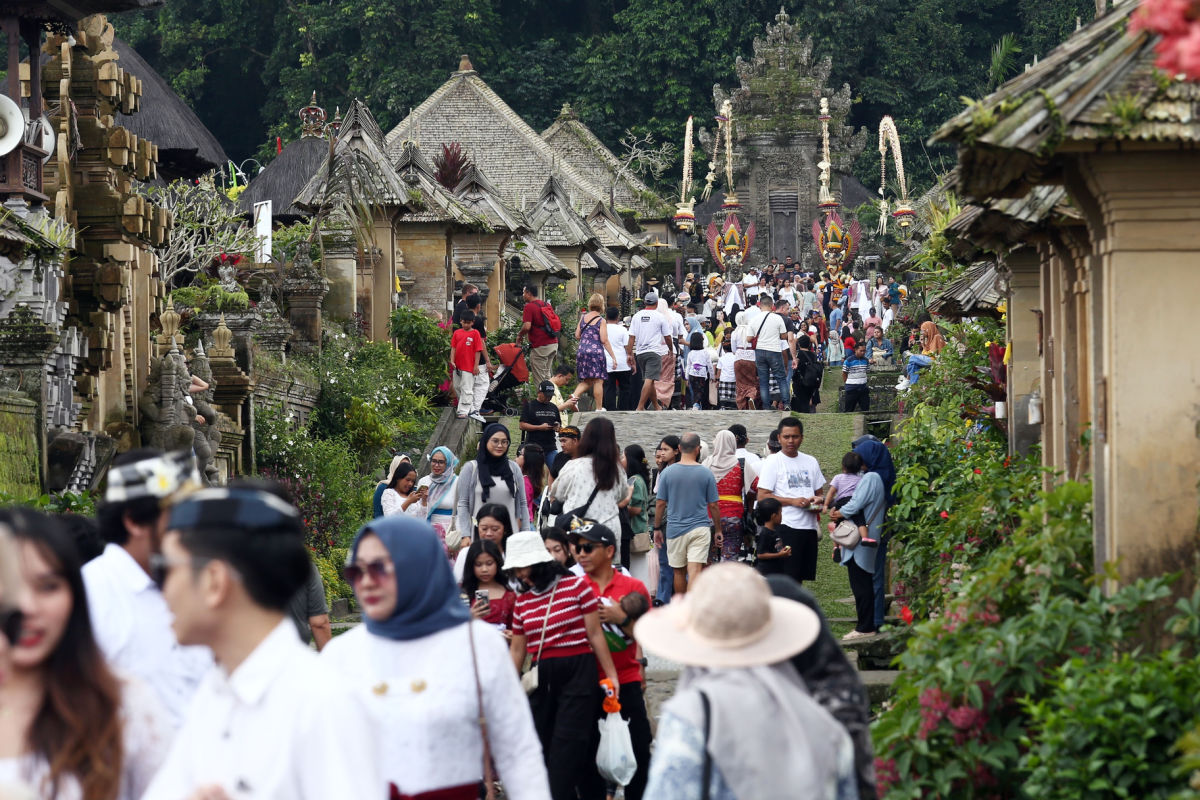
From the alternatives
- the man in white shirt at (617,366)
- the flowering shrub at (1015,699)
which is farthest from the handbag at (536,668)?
the man in white shirt at (617,366)

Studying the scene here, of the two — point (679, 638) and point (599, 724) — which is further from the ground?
point (679, 638)

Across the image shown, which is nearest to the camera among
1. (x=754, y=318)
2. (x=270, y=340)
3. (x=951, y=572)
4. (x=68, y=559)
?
(x=68, y=559)

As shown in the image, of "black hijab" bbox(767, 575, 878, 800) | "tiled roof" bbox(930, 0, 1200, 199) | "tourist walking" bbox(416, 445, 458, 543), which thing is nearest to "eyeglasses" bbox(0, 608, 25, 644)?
"black hijab" bbox(767, 575, 878, 800)

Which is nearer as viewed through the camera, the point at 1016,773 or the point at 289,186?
the point at 1016,773

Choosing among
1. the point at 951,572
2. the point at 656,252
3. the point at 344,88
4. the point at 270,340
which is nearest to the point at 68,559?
the point at 951,572

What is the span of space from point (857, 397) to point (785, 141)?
1814 inches

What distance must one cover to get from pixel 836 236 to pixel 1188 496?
49.8m

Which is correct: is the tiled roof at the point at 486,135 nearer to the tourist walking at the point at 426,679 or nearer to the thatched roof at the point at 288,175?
the thatched roof at the point at 288,175

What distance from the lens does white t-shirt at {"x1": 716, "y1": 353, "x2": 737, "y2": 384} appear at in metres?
23.0

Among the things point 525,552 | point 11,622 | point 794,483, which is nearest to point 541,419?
point 794,483

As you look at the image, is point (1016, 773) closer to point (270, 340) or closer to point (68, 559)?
point (68, 559)

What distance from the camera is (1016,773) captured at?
639 centimetres

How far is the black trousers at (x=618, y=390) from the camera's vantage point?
2200cm

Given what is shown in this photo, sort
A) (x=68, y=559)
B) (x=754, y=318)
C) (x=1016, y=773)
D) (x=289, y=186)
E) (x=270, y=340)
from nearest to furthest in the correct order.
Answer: (x=68, y=559) < (x=1016, y=773) < (x=270, y=340) < (x=754, y=318) < (x=289, y=186)
